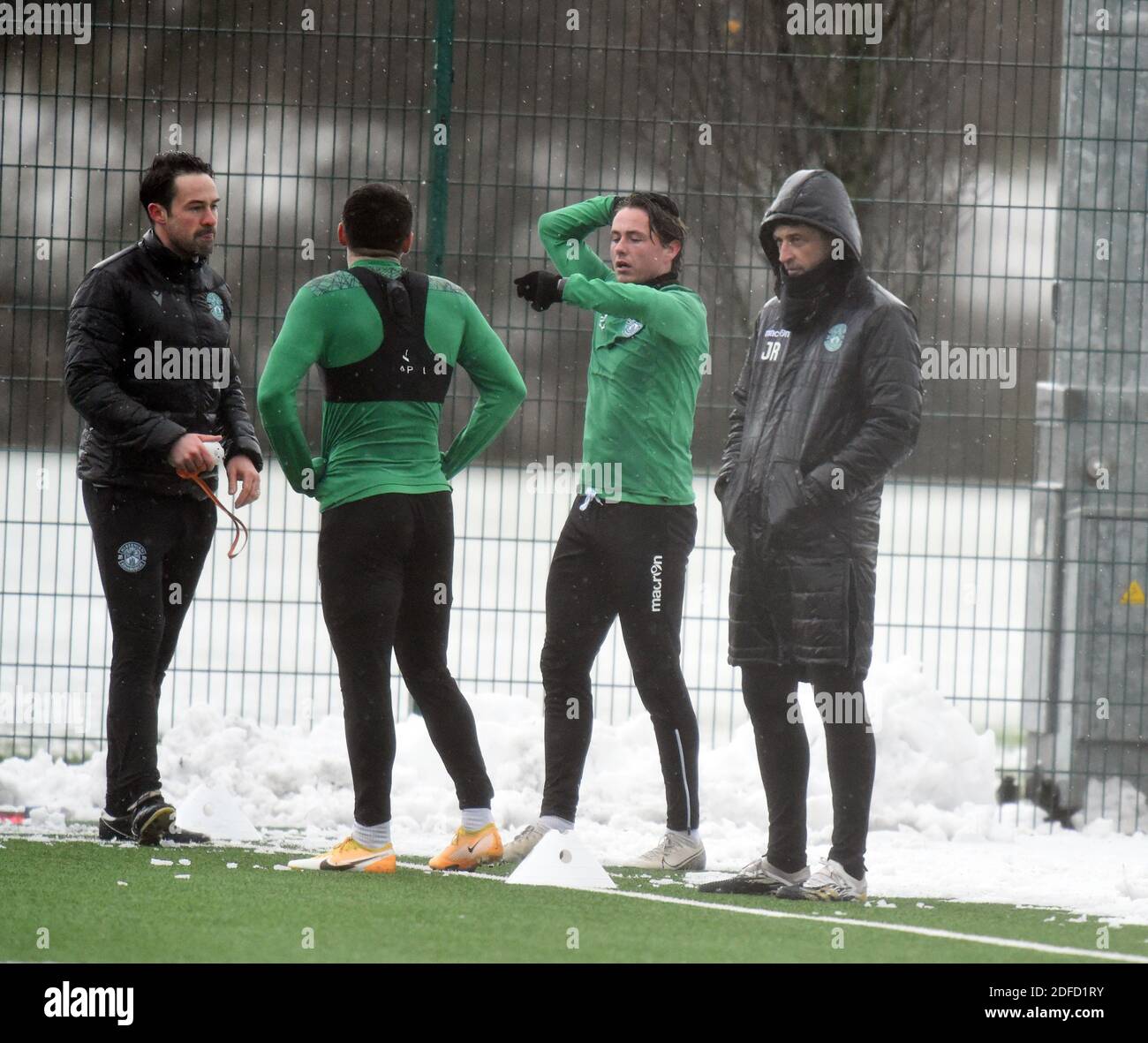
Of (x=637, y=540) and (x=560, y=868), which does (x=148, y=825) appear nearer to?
(x=560, y=868)

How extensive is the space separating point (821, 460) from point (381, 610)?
125cm

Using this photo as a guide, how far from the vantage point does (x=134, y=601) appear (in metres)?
5.39

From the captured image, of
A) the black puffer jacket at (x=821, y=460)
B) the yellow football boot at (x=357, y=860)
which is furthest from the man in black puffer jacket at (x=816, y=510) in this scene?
the yellow football boot at (x=357, y=860)

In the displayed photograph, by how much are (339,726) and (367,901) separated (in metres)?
2.68

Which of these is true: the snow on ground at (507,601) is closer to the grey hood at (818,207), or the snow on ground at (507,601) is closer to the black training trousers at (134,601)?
the black training trousers at (134,601)

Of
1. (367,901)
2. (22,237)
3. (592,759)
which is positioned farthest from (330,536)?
(22,237)

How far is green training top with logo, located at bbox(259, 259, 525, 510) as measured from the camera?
15.6ft

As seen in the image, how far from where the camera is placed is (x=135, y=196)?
681 cm

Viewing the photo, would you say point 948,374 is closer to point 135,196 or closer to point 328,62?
point 328,62

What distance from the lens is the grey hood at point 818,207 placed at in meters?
4.66

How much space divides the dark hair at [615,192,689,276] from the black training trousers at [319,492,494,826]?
1084mm

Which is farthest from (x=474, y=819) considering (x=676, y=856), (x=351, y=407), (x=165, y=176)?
(x=165, y=176)

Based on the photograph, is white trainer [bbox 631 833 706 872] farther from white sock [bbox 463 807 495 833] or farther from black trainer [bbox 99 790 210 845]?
black trainer [bbox 99 790 210 845]

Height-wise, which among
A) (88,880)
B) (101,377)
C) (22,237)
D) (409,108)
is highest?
(409,108)
